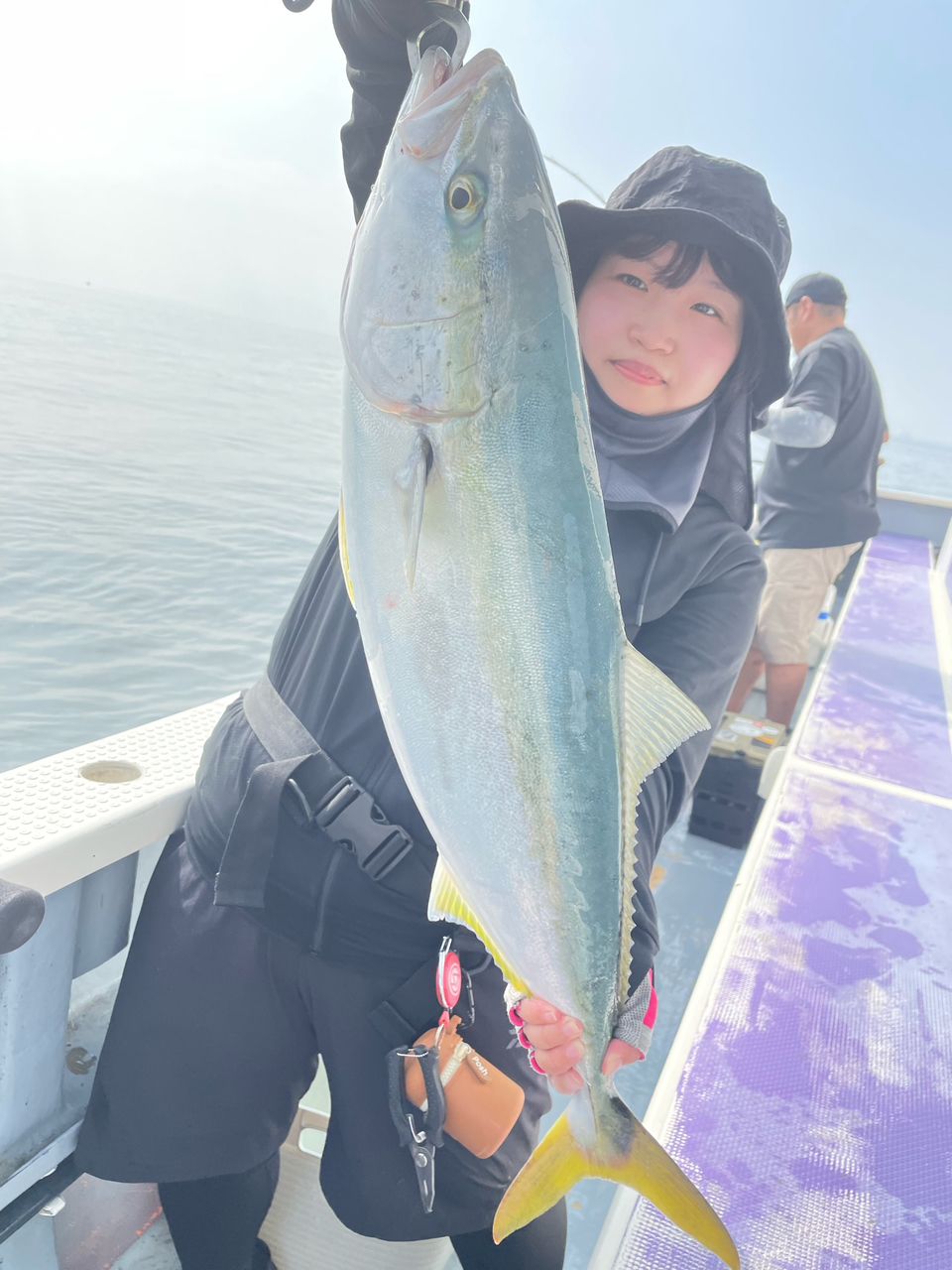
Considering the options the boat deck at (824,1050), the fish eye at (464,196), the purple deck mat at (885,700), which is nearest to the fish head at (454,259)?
the fish eye at (464,196)

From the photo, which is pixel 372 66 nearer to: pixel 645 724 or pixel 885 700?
pixel 645 724

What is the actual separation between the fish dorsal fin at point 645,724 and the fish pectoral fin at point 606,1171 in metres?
0.34

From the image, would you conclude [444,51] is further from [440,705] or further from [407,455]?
[440,705]

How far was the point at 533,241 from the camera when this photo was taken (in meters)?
1.03

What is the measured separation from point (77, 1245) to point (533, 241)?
7.30 ft

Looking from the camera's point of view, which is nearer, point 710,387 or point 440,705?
point 440,705

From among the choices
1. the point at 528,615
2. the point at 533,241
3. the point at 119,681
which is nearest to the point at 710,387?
the point at 533,241

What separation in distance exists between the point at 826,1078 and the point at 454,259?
6.05 feet

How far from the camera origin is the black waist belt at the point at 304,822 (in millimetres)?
1498

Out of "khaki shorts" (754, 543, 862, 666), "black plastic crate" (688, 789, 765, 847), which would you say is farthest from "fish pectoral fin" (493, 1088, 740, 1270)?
"khaki shorts" (754, 543, 862, 666)

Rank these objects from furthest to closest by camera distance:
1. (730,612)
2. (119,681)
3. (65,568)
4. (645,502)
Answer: (65,568)
(119,681)
(730,612)
(645,502)

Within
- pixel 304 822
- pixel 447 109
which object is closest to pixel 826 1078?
pixel 304 822

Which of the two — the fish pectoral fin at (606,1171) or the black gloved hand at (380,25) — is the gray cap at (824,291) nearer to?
the black gloved hand at (380,25)

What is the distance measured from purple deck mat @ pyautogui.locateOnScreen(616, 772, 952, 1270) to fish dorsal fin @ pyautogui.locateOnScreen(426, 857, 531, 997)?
0.73 metres
